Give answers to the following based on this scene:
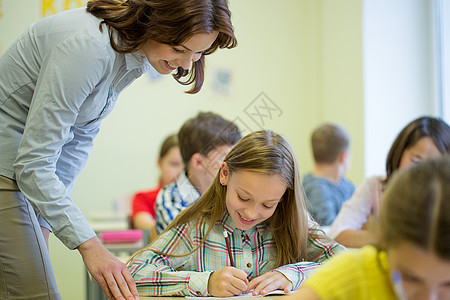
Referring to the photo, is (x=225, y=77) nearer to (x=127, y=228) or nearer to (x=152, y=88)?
(x=152, y=88)

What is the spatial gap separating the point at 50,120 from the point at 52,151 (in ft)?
0.24

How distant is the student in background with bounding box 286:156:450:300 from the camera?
649mm

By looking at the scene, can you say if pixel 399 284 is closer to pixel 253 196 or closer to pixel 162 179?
pixel 253 196

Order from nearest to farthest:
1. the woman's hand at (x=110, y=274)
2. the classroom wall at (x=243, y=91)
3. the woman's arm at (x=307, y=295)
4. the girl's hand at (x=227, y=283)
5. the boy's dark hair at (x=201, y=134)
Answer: the woman's arm at (x=307, y=295) → the woman's hand at (x=110, y=274) → the girl's hand at (x=227, y=283) → the boy's dark hair at (x=201, y=134) → the classroom wall at (x=243, y=91)

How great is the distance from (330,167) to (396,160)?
3.72ft

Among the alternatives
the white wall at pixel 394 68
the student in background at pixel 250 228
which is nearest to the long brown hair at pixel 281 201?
the student in background at pixel 250 228

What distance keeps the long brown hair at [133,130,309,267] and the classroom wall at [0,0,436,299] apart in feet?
7.52

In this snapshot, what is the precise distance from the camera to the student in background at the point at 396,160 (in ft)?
6.30

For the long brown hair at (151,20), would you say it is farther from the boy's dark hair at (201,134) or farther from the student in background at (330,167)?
the student in background at (330,167)

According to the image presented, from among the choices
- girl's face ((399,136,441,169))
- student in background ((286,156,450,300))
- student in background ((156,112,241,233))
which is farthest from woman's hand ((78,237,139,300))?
girl's face ((399,136,441,169))

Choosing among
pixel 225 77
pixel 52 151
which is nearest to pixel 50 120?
pixel 52 151

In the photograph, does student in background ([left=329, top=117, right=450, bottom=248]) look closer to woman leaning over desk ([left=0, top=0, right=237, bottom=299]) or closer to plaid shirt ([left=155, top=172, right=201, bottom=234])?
plaid shirt ([left=155, top=172, right=201, bottom=234])

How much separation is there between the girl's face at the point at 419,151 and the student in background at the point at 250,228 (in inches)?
24.9

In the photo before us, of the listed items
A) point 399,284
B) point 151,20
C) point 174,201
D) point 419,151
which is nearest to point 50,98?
point 151,20
